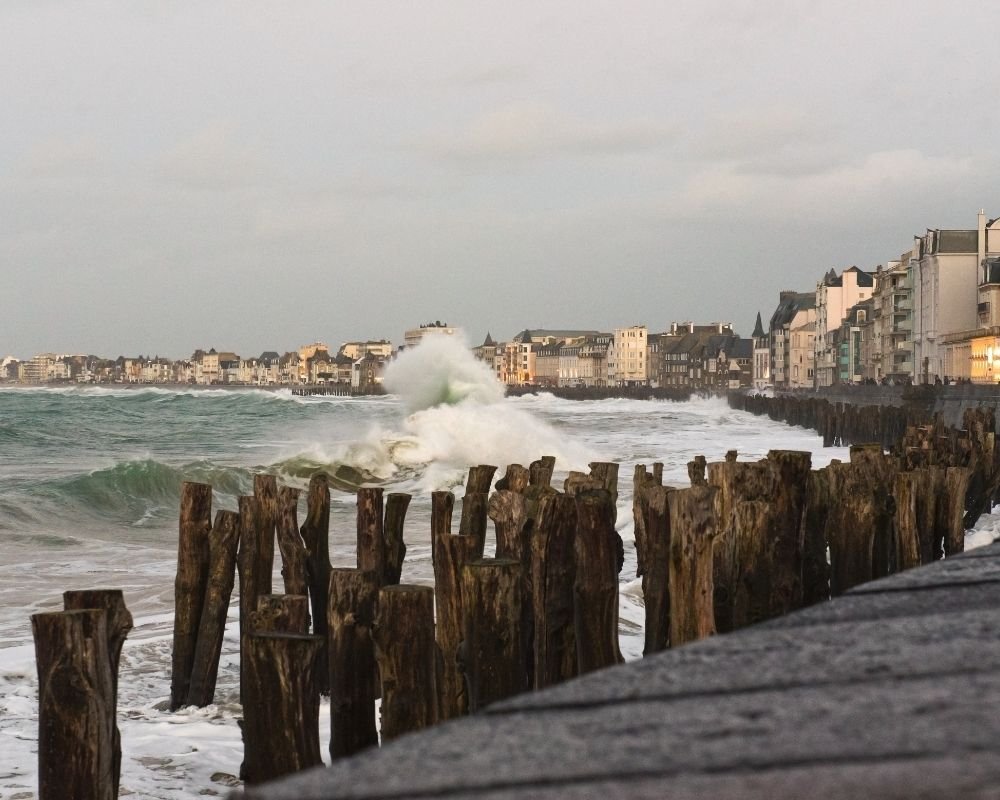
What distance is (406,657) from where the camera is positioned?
3.97m

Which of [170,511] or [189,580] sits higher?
[189,580]

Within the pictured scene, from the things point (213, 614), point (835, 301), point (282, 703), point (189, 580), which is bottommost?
point (213, 614)

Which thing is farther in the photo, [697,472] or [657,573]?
[697,472]

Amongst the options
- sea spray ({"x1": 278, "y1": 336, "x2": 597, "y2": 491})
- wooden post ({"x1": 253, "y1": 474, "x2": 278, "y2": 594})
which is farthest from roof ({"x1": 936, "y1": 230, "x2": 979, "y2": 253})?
wooden post ({"x1": 253, "y1": 474, "x2": 278, "y2": 594})

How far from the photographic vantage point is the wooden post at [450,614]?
4738 millimetres

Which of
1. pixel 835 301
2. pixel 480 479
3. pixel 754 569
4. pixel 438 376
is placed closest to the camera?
pixel 754 569

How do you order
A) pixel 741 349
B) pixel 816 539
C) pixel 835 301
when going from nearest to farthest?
pixel 816 539 → pixel 835 301 → pixel 741 349

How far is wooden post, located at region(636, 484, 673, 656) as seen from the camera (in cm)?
602

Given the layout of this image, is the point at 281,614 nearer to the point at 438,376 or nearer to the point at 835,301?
the point at 438,376

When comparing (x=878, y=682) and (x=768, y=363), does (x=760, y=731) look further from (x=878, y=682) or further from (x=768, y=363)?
(x=768, y=363)

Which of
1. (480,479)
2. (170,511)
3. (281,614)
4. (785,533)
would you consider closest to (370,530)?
(480,479)

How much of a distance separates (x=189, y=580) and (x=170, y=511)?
1337 centimetres

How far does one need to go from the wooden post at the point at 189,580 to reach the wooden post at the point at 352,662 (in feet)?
8.53

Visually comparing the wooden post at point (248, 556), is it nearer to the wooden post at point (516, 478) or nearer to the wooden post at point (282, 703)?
the wooden post at point (516, 478)
